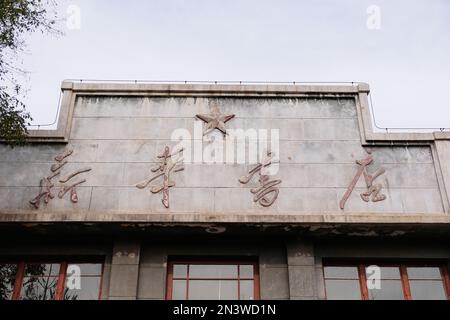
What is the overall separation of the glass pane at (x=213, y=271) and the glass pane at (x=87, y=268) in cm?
196

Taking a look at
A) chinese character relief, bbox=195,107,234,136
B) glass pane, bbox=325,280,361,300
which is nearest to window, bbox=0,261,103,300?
chinese character relief, bbox=195,107,234,136

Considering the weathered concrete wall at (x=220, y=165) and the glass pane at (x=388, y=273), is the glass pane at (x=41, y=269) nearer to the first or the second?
the weathered concrete wall at (x=220, y=165)

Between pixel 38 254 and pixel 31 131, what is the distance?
2.79 meters

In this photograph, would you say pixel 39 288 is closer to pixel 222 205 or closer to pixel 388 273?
pixel 222 205

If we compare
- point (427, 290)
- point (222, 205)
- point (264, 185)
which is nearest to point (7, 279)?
point (222, 205)

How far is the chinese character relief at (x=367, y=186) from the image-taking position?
11992mm

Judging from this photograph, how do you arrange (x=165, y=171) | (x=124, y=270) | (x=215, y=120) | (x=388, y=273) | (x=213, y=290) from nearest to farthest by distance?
(x=124, y=270) → (x=213, y=290) → (x=388, y=273) → (x=165, y=171) → (x=215, y=120)

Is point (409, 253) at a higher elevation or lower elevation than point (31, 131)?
lower

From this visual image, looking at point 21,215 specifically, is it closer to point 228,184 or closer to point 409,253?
point 228,184

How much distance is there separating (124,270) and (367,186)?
217 inches

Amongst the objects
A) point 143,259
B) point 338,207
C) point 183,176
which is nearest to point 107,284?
point 143,259

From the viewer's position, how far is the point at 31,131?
41.2 feet

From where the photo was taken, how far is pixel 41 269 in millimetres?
11797

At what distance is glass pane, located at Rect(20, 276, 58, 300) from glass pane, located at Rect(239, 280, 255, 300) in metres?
3.89
